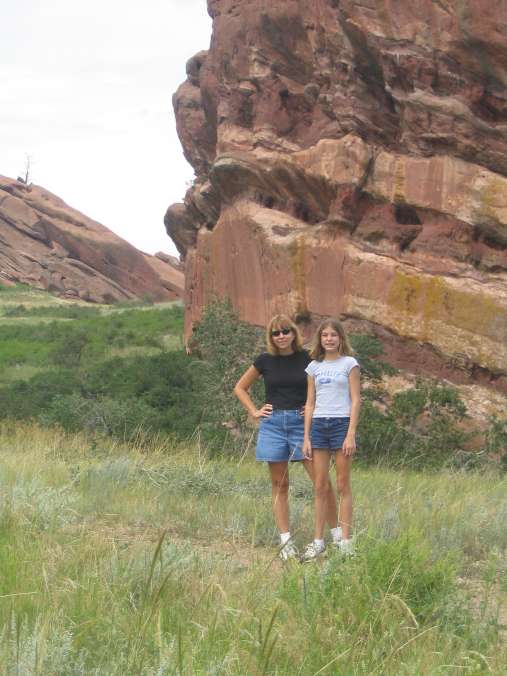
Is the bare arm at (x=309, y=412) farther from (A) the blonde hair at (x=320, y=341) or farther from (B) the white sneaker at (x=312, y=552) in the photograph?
(B) the white sneaker at (x=312, y=552)

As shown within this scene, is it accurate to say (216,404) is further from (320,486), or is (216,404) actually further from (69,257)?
(69,257)

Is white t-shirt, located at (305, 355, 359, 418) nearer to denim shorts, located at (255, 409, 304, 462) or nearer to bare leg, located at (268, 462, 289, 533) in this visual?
denim shorts, located at (255, 409, 304, 462)

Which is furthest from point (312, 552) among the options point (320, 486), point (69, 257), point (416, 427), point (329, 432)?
point (69, 257)

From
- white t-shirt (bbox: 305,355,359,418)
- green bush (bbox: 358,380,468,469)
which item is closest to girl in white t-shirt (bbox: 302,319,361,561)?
white t-shirt (bbox: 305,355,359,418)

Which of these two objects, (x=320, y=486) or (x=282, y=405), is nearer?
(x=320, y=486)

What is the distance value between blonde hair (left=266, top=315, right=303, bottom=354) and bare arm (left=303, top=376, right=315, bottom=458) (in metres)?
0.38

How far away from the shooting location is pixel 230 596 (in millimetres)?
3754

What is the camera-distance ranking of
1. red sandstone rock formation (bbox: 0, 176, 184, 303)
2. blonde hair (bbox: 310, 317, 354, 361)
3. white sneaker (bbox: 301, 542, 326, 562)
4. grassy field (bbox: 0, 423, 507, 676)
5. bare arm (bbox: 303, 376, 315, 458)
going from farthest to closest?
red sandstone rock formation (bbox: 0, 176, 184, 303) < blonde hair (bbox: 310, 317, 354, 361) < bare arm (bbox: 303, 376, 315, 458) < white sneaker (bbox: 301, 542, 326, 562) < grassy field (bbox: 0, 423, 507, 676)

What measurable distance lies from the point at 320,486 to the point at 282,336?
110cm

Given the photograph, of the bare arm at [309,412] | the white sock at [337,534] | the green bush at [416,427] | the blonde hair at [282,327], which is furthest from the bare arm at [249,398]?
the green bush at [416,427]

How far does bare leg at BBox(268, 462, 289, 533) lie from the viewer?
5613 millimetres

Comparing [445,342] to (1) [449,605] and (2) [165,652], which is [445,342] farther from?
(2) [165,652]

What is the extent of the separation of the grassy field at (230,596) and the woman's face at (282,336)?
1168 mm

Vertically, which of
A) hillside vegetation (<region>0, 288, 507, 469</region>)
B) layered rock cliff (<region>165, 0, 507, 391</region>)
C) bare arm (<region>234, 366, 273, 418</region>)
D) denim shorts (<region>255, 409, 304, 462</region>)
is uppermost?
layered rock cliff (<region>165, 0, 507, 391</region>)
